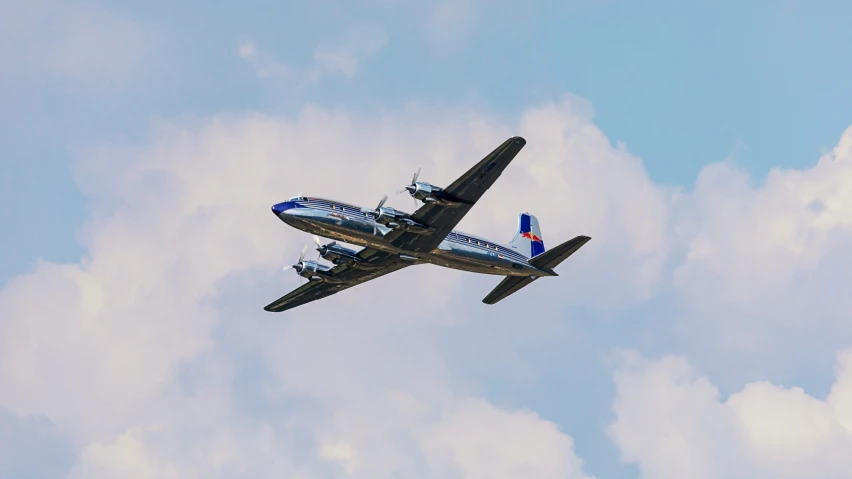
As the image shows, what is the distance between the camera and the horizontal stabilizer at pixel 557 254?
257 feet

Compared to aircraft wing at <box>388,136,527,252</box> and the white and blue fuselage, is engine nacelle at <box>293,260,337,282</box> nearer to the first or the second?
the white and blue fuselage

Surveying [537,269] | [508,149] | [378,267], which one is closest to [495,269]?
[537,269]

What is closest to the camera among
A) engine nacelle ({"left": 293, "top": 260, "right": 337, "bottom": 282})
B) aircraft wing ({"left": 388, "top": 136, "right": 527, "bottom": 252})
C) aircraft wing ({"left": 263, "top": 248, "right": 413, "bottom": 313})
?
aircraft wing ({"left": 388, "top": 136, "right": 527, "bottom": 252})

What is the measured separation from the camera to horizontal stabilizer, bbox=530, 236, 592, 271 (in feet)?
257

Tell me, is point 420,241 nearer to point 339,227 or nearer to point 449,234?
point 449,234

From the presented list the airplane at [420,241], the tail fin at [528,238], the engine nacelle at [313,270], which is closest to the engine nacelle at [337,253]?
the airplane at [420,241]

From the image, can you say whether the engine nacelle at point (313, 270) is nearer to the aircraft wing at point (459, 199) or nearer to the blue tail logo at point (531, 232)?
the aircraft wing at point (459, 199)

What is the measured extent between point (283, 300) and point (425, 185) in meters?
23.7

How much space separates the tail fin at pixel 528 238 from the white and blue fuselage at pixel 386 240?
0.13 m

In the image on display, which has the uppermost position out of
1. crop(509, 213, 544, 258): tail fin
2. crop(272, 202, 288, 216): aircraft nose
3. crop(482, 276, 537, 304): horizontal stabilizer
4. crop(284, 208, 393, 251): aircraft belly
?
crop(509, 213, 544, 258): tail fin

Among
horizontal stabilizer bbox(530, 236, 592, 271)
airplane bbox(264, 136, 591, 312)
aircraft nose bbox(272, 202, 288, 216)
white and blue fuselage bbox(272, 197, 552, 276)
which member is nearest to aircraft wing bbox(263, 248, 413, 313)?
airplane bbox(264, 136, 591, 312)

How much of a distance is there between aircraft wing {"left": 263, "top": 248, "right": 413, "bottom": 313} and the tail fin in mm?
10412

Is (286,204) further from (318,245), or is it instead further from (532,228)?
(532,228)

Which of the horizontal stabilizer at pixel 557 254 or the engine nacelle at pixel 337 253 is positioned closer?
the horizontal stabilizer at pixel 557 254
